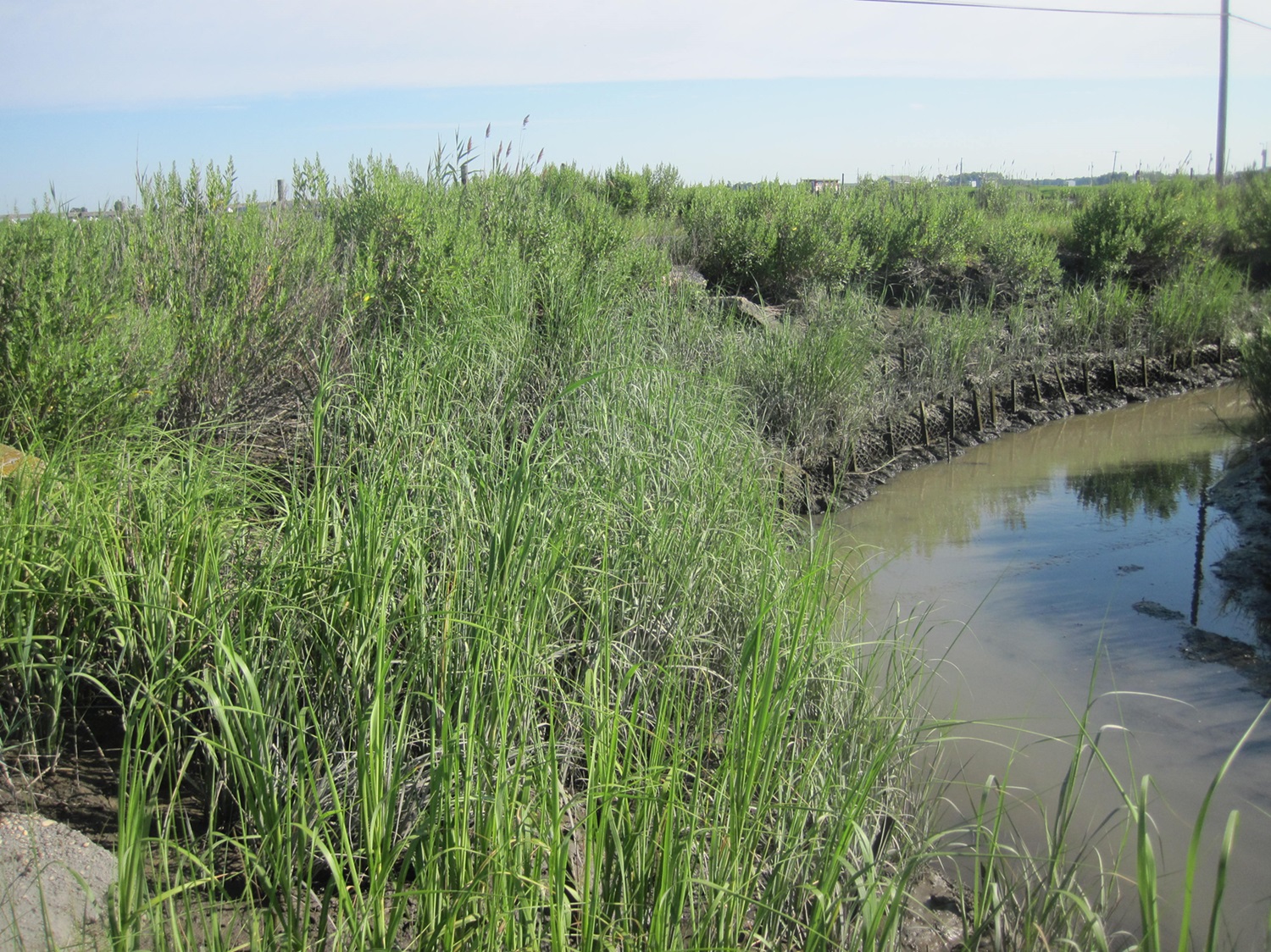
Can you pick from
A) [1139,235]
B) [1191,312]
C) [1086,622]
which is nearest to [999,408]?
[1191,312]

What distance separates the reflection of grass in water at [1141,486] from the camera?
7.47m

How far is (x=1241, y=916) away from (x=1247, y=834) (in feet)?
1.78

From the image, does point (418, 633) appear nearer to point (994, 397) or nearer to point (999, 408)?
point (994, 397)

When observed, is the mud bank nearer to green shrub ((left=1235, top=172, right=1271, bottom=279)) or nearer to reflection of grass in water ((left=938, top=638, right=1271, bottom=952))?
reflection of grass in water ((left=938, top=638, right=1271, bottom=952))

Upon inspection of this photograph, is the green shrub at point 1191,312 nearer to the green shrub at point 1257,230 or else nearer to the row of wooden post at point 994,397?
the row of wooden post at point 994,397

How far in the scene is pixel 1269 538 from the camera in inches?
249

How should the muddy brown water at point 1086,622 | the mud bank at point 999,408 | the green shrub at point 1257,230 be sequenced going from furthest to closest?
the green shrub at point 1257,230, the mud bank at point 999,408, the muddy brown water at point 1086,622

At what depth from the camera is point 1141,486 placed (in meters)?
8.04

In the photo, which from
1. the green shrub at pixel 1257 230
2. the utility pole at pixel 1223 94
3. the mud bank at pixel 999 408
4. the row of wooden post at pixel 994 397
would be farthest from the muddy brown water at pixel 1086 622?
the utility pole at pixel 1223 94

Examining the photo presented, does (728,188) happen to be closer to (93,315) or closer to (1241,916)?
(93,315)

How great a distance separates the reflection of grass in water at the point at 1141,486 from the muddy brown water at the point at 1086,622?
25 millimetres

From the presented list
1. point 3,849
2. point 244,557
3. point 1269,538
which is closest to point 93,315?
point 244,557

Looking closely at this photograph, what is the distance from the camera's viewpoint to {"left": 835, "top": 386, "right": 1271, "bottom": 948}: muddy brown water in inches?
138

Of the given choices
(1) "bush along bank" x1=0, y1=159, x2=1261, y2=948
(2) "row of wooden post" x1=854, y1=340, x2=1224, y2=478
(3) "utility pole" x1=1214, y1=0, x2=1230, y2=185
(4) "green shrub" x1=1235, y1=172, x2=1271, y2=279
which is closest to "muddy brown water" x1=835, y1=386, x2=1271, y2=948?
(2) "row of wooden post" x1=854, y1=340, x2=1224, y2=478
